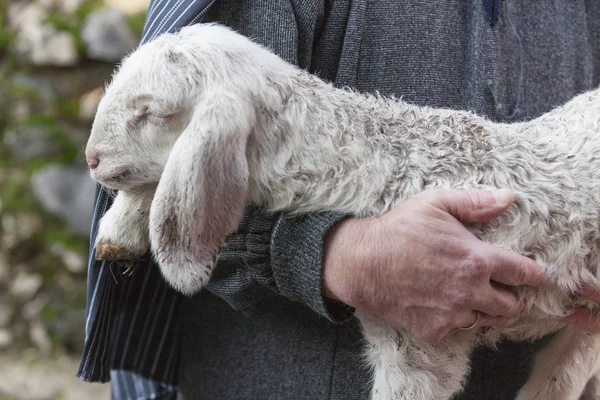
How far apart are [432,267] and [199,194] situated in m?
0.48

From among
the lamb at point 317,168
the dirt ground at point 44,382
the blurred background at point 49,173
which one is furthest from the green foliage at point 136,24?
the lamb at point 317,168

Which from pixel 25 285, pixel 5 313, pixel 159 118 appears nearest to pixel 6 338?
pixel 5 313

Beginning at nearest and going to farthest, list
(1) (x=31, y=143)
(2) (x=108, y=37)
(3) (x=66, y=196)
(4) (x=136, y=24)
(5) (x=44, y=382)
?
(5) (x=44, y=382) < (3) (x=66, y=196) < (1) (x=31, y=143) < (2) (x=108, y=37) < (4) (x=136, y=24)

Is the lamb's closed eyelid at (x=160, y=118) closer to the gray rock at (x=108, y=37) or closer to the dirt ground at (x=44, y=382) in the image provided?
the dirt ground at (x=44, y=382)

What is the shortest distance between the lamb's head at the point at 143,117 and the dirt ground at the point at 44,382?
264 centimetres

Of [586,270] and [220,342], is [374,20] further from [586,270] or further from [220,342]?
[220,342]

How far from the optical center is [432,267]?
1328mm

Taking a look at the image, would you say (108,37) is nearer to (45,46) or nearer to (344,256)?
(45,46)

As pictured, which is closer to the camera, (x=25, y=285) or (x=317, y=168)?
(x=317, y=168)

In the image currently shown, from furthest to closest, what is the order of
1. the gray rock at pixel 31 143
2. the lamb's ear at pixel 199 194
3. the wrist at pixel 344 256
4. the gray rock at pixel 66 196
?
the gray rock at pixel 31 143, the gray rock at pixel 66 196, the wrist at pixel 344 256, the lamb's ear at pixel 199 194

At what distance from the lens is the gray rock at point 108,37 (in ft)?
15.5

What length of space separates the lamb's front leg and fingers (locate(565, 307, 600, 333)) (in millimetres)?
934

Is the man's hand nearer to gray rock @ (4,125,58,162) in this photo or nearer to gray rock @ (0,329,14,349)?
gray rock @ (0,329,14,349)

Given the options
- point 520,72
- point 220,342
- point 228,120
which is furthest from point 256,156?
point 520,72
